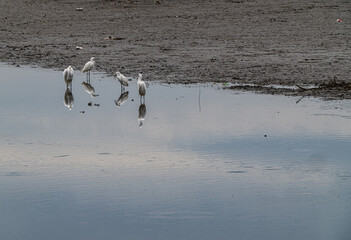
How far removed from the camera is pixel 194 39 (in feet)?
59.9

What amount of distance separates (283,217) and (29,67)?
976 cm

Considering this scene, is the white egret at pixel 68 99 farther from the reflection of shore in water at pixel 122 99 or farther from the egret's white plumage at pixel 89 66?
the egret's white plumage at pixel 89 66

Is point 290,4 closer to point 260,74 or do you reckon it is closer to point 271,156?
point 260,74

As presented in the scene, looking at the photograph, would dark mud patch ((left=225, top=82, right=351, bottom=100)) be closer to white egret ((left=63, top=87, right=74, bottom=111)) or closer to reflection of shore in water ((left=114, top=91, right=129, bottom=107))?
reflection of shore in water ((left=114, top=91, right=129, bottom=107))

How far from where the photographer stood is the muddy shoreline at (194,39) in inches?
544

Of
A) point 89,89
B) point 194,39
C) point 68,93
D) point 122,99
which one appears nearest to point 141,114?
point 122,99

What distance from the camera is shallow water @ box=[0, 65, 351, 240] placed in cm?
597

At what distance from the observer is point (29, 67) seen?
49.5ft

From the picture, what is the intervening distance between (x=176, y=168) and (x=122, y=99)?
165 inches

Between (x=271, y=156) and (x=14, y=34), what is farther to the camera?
(x=14, y=34)

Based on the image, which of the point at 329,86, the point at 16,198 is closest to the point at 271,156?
the point at 16,198

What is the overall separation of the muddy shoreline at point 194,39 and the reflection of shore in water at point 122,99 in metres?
1.38

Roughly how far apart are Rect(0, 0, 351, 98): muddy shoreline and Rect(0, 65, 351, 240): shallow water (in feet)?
7.03

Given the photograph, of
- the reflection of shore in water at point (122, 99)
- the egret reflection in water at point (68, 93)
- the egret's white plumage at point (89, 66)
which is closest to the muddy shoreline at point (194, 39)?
the egret's white plumage at point (89, 66)
